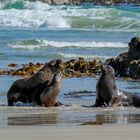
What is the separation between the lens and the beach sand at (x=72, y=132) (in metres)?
7.32

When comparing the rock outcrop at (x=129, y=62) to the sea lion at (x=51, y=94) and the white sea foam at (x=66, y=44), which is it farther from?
the white sea foam at (x=66, y=44)

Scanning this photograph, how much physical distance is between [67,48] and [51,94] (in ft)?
49.1

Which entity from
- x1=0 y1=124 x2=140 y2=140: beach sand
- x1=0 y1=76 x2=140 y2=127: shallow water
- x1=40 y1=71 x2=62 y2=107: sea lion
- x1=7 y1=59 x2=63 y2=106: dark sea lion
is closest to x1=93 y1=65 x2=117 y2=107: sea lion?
x1=0 y1=76 x2=140 y2=127: shallow water

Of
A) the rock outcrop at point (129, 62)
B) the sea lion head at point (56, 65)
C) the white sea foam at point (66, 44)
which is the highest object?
the sea lion head at point (56, 65)

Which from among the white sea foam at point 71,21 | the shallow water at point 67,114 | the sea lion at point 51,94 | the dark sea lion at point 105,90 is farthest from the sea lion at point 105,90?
the white sea foam at point 71,21

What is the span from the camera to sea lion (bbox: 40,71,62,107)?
1159 cm

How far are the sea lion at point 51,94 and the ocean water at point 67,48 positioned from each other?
386 mm

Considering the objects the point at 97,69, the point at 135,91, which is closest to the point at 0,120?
the point at 135,91

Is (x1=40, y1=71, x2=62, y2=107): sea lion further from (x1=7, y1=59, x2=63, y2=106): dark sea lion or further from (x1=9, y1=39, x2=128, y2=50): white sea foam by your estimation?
(x1=9, y1=39, x2=128, y2=50): white sea foam

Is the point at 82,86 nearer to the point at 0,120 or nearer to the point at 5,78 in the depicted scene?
the point at 5,78

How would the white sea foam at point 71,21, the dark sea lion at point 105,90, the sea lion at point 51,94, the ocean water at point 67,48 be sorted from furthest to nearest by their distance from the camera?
the white sea foam at point 71,21, the dark sea lion at point 105,90, the sea lion at point 51,94, the ocean water at point 67,48

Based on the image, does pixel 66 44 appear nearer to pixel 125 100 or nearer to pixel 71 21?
pixel 125 100

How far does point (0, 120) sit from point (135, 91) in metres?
4.95

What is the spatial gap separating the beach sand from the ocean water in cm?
A: 81
